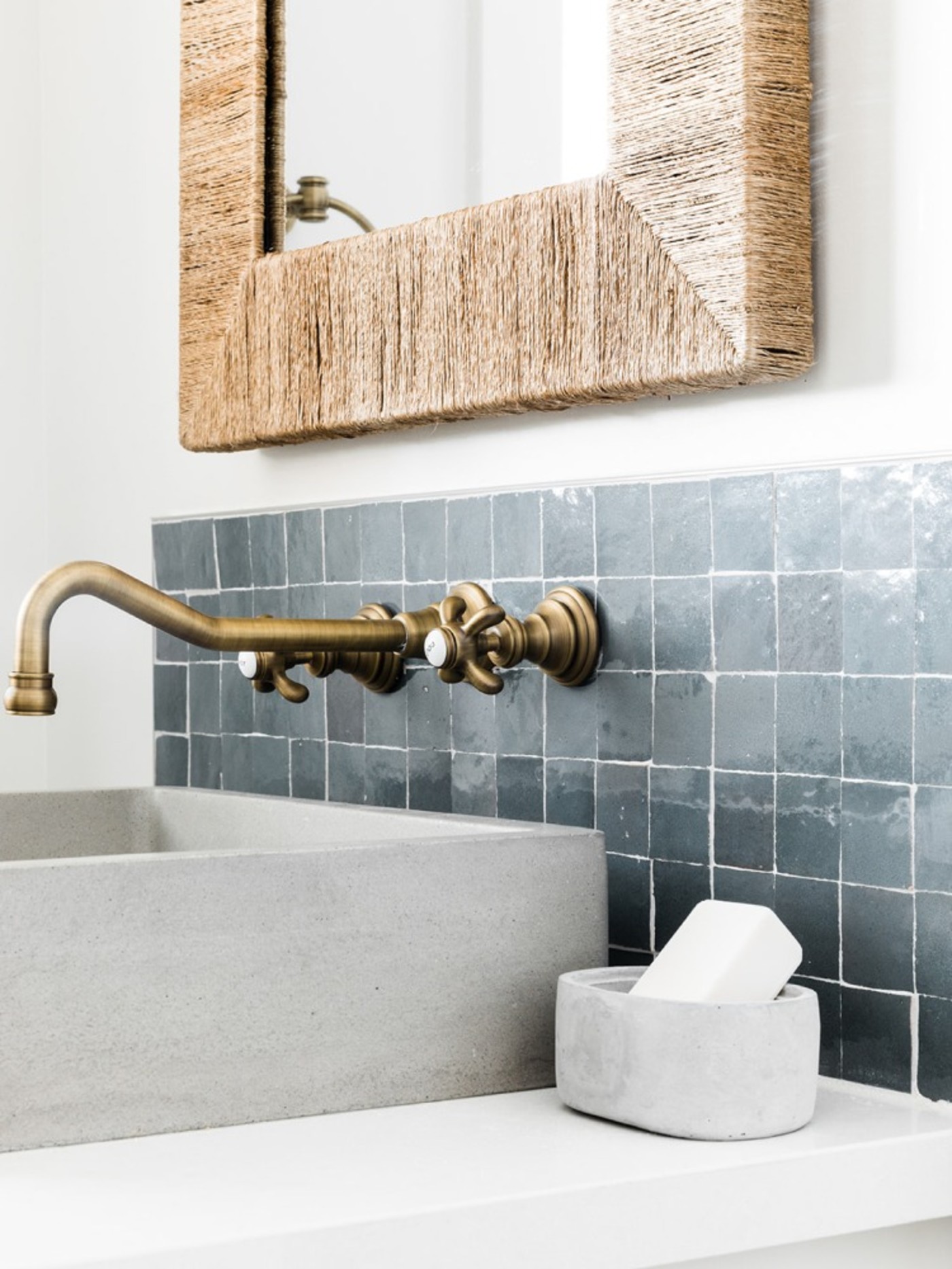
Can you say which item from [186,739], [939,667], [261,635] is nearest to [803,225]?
[939,667]

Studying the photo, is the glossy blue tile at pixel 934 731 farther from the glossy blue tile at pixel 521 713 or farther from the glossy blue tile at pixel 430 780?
the glossy blue tile at pixel 430 780

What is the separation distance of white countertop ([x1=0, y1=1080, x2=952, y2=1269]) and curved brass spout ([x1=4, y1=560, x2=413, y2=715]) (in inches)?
10.2

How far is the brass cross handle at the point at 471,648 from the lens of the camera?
1.10 metres

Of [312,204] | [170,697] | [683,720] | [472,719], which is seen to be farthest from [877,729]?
[170,697]

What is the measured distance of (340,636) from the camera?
1.18m

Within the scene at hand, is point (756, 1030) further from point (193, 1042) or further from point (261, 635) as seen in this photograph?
point (261, 635)

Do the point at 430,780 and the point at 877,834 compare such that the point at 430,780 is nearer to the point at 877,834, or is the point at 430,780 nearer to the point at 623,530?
the point at 623,530

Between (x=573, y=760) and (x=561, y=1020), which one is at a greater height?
(x=573, y=760)

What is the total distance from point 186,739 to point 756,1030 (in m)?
0.81

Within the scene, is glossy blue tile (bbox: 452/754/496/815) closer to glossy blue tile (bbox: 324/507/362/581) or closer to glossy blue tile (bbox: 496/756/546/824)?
glossy blue tile (bbox: 496/756/546/824)

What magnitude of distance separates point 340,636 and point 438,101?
0.40 meters

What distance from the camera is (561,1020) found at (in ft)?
3.05

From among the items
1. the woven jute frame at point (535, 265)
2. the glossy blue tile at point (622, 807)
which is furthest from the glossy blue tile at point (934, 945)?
the woven jute frame at point (535, 265)

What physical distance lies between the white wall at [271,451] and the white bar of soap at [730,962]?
0.89ft
